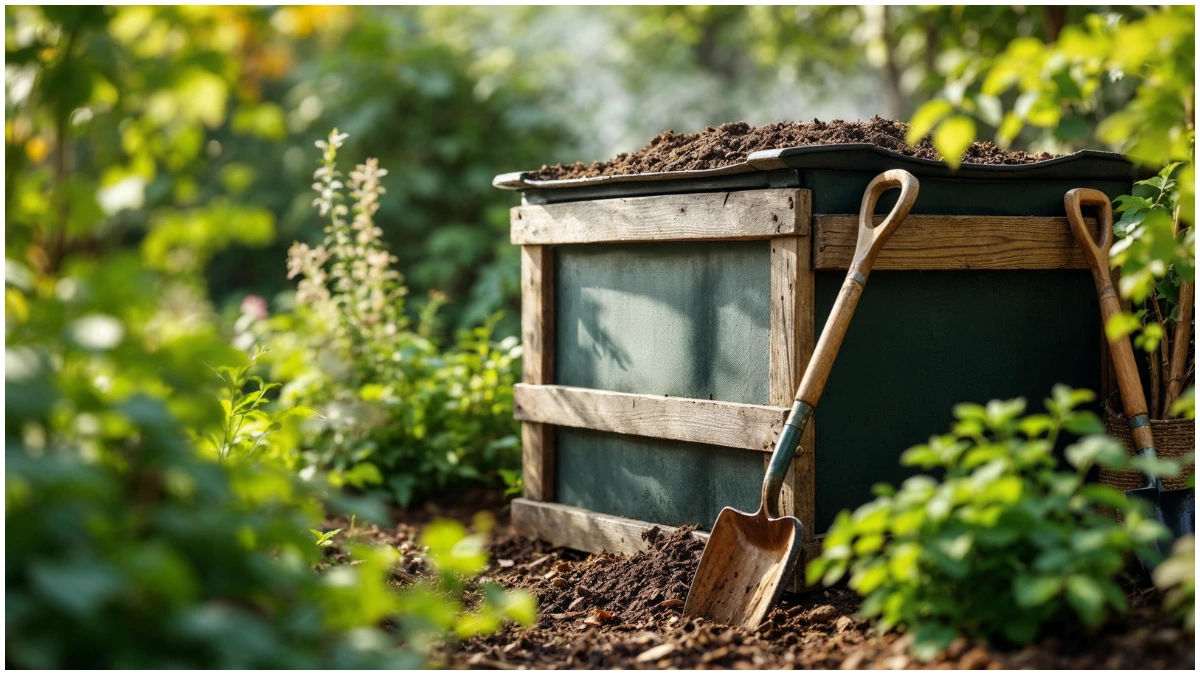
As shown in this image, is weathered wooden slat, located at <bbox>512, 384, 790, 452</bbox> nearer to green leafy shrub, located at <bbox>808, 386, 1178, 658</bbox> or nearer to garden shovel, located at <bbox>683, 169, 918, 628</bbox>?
garden shovel, located at <bbox>683, 169, 918, 628</bbox>

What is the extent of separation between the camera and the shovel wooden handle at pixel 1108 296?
8.76 feet

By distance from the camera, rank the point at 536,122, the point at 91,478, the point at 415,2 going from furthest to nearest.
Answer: the point at 415,2 < the point at 536,122 < the point at 91,478

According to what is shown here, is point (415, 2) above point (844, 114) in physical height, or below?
above

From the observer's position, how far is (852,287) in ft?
7.97

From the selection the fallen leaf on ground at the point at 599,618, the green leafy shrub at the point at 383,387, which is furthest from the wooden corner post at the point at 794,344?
the green leafy shrub at the point at 383,387

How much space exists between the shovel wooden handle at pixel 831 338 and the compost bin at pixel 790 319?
0.28 ft

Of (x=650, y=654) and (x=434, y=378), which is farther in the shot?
(x=434, y=378)

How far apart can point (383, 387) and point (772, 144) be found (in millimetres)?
1937

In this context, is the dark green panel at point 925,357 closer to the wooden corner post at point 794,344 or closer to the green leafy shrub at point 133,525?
the wooden corner post at point 794,344

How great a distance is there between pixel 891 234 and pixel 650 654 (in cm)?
114

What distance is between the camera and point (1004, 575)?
5.52 feet

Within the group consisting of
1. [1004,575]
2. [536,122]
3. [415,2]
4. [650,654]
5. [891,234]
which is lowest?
[650,654]

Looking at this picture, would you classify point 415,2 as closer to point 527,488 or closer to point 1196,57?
point 527,488

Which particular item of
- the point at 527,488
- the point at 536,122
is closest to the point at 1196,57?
the point at 527,488
